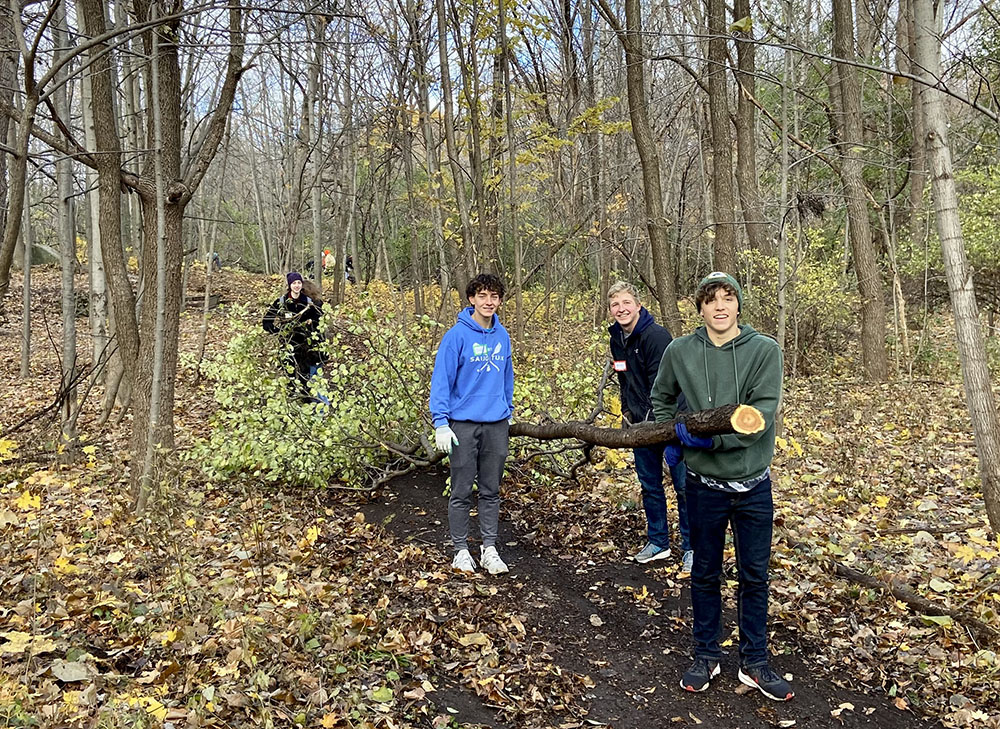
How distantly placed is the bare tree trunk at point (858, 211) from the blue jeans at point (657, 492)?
27.2 ft

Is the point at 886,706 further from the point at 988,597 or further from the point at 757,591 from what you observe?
the point at 988,597

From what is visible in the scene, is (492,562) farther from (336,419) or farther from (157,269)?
(157,269)

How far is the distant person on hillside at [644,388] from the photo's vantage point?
4.77 m

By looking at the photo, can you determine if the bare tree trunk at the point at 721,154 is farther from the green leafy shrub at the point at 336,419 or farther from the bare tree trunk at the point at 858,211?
the green leafy shrub at the point at 336,419

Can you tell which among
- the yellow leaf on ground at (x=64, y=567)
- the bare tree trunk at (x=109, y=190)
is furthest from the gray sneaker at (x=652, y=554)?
the bare tree trunk at (x=109, y=190)

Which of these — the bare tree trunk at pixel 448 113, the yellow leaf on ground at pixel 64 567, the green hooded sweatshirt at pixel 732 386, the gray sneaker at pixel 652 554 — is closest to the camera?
the green hooded sweatshirt at pixel 732 386

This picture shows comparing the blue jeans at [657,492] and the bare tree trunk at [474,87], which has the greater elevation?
the bare tree trunk at [474,87]

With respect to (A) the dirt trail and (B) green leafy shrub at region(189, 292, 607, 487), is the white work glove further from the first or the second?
(B) green leafy shrub at region(189, 292, 607, 487)

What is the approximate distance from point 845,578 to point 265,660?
12.0 ft

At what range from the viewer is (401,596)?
15.0 ft

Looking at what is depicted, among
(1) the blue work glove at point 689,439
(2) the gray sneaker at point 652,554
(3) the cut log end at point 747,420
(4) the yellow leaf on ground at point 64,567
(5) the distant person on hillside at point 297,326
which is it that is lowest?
(2) the gray sneaker at point 652,554

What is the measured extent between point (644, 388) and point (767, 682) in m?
2.08

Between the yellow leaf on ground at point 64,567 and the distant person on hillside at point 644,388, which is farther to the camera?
the distant person on hillside at point 644,388

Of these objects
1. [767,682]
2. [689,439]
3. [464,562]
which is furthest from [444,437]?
[767,682]
